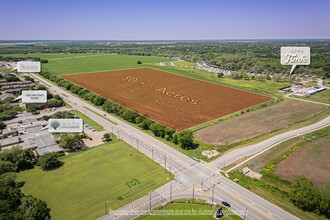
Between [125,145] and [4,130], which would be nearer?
[125,145]

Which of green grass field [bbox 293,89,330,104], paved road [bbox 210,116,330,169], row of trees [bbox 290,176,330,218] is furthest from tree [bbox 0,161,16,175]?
green grass field [bbox 293,89,330,104]

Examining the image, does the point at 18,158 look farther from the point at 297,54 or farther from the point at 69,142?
the point at 297,54

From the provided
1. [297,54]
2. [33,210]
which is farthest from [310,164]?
[33,210]

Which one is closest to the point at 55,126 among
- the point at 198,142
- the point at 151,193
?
the point at 151,193

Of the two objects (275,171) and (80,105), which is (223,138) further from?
(80,105)

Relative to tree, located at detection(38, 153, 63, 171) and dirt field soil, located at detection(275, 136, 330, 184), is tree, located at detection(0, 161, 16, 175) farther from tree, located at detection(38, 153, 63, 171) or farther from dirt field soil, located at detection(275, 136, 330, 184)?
dirt field soil, located at detection(275, 136, 330, 184)
